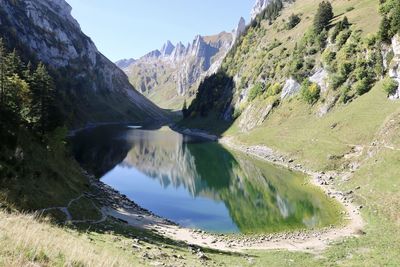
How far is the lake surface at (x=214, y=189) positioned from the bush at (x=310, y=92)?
1113 inches

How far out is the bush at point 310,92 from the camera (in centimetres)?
12038

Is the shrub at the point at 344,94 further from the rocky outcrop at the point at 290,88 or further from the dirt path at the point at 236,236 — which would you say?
the dirt path at the point at 236,236

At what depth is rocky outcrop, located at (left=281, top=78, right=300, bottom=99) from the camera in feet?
442

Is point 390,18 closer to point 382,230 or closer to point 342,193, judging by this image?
point 342,193

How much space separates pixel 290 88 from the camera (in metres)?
137

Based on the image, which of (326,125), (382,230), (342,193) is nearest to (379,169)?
(342,193)

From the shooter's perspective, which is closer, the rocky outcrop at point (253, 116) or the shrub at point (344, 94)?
the shrub at point (344, 94)

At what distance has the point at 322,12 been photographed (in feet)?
479

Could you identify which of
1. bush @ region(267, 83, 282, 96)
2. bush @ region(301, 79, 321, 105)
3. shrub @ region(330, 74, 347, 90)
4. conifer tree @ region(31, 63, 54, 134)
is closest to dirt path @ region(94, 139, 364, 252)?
conifer tree @ region(31, 63, 54, 134)

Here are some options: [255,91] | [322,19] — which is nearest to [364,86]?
[322,19]

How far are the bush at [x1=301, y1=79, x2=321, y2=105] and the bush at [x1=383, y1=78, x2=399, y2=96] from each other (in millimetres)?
35325

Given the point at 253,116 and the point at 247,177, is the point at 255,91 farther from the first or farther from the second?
the point at 247,177

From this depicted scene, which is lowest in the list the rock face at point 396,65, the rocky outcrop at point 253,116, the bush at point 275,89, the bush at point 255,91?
the rock face at point 396,65

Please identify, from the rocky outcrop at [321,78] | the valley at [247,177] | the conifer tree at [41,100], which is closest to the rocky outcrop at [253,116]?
the valley at [247,177]
